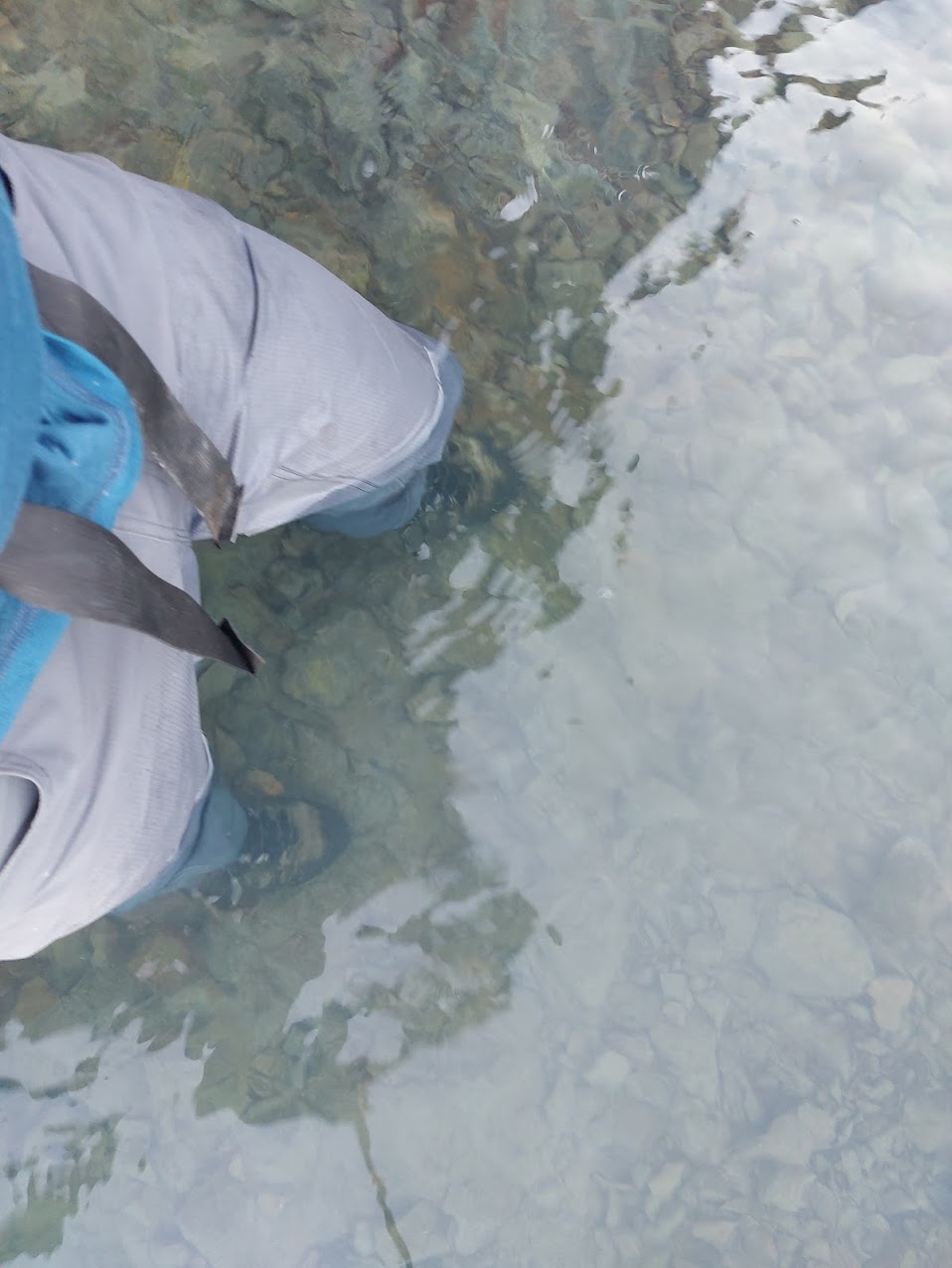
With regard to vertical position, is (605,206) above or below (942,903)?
above

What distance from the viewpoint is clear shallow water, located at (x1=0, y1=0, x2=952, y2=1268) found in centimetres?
193

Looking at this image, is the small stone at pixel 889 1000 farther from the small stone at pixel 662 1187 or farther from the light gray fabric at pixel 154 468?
the light gray fabric at pixel 154 468

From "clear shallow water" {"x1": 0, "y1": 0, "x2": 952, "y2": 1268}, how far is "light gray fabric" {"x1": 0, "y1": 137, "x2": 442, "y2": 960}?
673 mm

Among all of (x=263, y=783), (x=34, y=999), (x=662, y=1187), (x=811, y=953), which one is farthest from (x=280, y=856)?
(x=811, y=953)

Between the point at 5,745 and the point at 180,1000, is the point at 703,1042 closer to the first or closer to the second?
the point at 180,1000

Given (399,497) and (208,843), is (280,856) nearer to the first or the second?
(208,843)

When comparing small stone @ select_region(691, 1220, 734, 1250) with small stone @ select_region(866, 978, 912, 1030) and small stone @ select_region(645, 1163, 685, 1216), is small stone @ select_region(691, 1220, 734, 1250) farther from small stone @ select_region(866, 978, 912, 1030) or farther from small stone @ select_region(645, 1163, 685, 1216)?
small stone @ select_region(866, 978, 912, 1030)

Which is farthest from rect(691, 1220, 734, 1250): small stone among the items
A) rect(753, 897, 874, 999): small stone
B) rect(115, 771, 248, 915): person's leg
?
rect(115, 771, 248, 915): person's leg

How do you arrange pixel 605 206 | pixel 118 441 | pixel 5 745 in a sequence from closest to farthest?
pixel 118 441 → pixel 5 745 → pixel 605 206

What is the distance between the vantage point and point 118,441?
35.5 inches

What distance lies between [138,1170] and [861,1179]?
1456 mm

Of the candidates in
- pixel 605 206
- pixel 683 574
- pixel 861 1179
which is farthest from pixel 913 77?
pixel 861 1179

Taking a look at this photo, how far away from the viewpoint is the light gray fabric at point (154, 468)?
1068mm

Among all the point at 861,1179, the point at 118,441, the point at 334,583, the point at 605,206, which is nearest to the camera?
the point at 118,441
